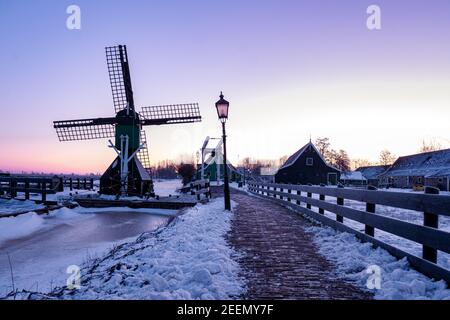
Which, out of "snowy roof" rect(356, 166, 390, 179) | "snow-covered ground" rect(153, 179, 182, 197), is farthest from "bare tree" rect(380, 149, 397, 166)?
"snow-covered ground" rect(153, 179, 182, 197)

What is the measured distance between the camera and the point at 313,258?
4906 mm

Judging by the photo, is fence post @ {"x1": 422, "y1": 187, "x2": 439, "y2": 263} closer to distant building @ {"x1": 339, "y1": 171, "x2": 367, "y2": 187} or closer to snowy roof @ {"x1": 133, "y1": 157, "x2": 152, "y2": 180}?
snowy roof @ {"x1": 133, "y1": 157, "x2": 152, "y2": 180}

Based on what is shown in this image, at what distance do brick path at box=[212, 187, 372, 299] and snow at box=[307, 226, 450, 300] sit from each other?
182 mm

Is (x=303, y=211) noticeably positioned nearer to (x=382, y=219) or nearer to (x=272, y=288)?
(x=382, y=219)

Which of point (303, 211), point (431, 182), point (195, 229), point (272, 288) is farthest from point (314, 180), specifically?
point (272, 288)

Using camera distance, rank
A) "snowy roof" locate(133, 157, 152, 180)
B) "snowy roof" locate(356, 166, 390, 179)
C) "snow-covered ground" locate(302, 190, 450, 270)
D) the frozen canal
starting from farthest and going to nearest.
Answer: "snowy roof" locate(356, 166, 390, 179), "snowy roof" locate(133, 157, 152, 180), the frozen canal, "snow-covered ground" locate(302, 190, 450, 270)

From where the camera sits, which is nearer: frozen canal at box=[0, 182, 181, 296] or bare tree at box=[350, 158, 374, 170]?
frozen canal at box=[0, 182, 181, 296]

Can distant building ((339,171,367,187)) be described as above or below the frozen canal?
below

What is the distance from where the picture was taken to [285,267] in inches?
173

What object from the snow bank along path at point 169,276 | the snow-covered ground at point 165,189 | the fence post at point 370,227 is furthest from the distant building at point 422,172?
the snow bank along path at point 169,276

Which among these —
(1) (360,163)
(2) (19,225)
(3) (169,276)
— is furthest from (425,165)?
(1) (360,163)

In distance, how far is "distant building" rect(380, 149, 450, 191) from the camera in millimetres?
38781
